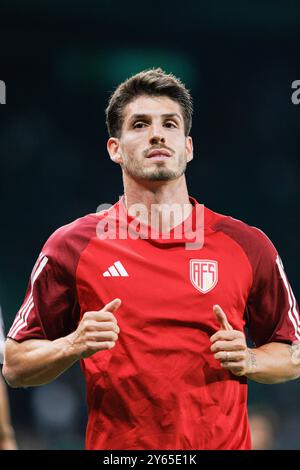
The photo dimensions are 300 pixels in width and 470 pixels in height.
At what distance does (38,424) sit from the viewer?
739 cm

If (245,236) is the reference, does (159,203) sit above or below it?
above

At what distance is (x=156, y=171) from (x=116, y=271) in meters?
0.50

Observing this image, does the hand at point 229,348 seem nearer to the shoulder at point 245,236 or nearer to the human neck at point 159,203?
the shoulder at point 245,236

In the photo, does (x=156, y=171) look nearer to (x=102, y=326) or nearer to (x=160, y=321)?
(x=160, y=321)

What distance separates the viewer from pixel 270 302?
12.6 feet

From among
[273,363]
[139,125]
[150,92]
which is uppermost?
[150,92]

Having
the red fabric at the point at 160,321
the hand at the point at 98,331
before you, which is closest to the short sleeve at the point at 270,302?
the red fabric at the point at 160,321

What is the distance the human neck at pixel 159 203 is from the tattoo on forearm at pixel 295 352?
782 mm

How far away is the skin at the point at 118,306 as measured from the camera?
3381 mm

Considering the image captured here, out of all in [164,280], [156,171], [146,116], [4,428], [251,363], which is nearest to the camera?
[4,428]

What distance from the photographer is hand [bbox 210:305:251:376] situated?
133 inches

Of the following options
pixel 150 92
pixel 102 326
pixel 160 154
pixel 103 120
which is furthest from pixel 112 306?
pixel 103 120
